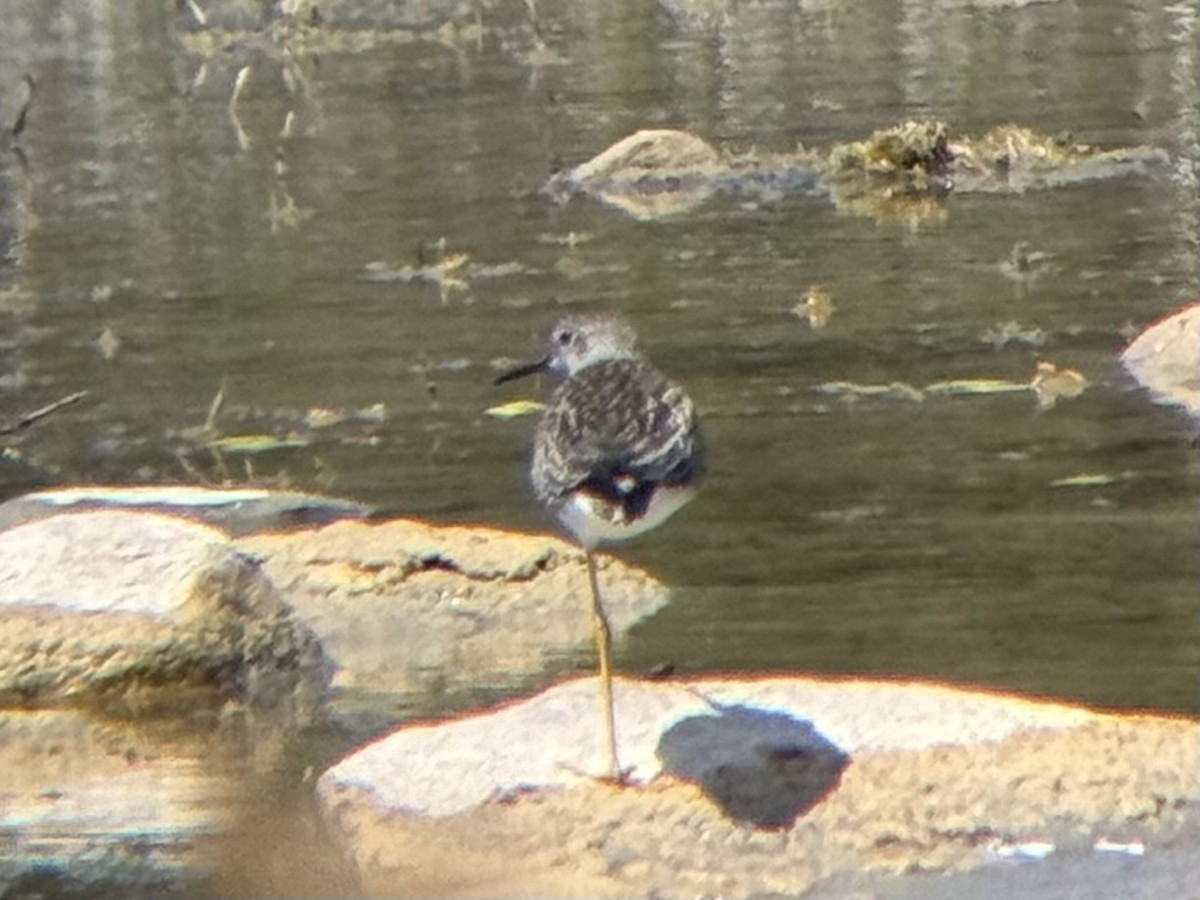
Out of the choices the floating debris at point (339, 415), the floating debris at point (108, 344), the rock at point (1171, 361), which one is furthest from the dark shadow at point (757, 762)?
the floating debris at point (108, 344)

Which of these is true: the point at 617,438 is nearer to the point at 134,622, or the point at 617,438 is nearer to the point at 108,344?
the point at 134,622

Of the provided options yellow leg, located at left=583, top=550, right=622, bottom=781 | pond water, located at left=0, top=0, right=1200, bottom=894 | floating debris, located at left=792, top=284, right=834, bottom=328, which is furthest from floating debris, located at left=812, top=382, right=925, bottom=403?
yellow leg, located at left=583, top=550, right=622, bottom=781

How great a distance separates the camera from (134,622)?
991 centimetres

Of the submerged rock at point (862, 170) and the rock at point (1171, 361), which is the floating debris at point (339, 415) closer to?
the rock at point (1171, 361)

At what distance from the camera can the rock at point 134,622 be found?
9.86m

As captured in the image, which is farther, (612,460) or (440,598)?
(440,598)

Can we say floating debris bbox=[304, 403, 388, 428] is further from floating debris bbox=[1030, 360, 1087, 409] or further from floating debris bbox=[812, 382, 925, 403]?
floating debris bbox=[1030, 360, 1087, 409]

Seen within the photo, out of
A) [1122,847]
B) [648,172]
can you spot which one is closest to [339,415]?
[1122,847]

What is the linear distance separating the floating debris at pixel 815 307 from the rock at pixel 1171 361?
2151mm

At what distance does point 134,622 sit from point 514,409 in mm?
4741

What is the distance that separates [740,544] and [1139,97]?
16.1m

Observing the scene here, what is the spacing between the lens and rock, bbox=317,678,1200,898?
24.7ft

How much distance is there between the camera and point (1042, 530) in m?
11.5

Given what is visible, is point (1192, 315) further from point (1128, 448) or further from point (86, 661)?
point (86, 661)
